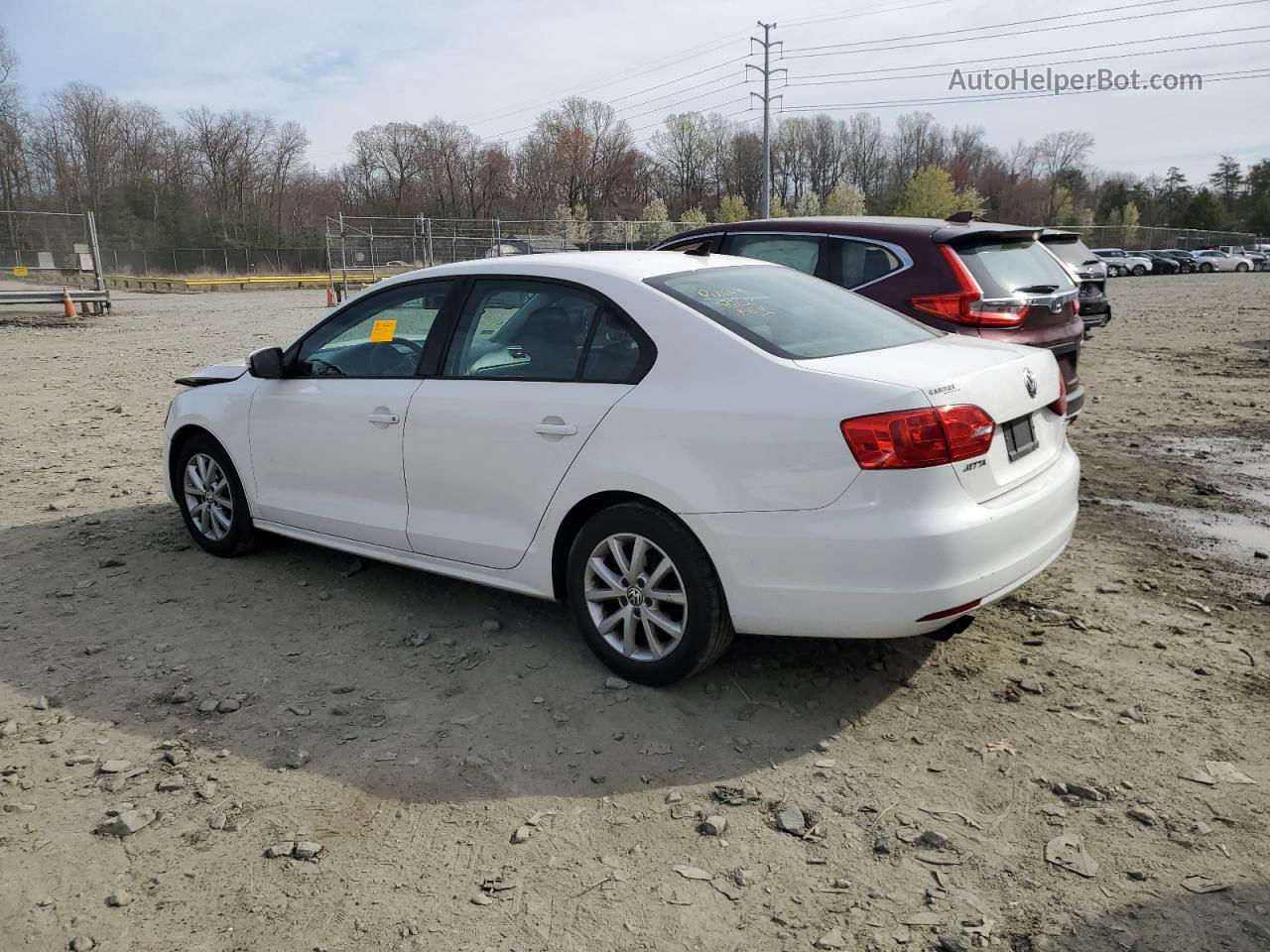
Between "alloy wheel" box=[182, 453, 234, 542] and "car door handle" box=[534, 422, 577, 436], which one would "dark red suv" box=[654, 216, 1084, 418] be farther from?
"alloy wheel" box=[182, 453, 234, 542]

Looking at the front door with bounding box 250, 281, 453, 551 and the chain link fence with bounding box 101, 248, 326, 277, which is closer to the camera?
the front door with bounding box 250, 281, 453, 551

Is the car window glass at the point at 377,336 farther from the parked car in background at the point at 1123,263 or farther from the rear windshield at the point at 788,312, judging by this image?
the parked car in background at the point at 1123,263

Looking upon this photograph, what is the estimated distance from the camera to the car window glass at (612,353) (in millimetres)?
3811

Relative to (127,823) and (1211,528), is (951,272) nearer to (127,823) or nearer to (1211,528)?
(1211,528)

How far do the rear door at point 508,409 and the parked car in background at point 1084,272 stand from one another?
326 inches

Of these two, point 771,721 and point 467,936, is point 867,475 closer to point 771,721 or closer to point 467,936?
point 771,721

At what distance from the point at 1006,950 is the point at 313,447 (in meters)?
3.72

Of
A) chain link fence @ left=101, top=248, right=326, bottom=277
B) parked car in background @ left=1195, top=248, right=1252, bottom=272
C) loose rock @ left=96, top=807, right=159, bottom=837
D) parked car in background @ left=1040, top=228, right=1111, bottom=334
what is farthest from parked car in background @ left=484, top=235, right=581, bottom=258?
parked car in background @ left=1195, top=248, right=1252, bottom=272

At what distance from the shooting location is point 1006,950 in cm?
247

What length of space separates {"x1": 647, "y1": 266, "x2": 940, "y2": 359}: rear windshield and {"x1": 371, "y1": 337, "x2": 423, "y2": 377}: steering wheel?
4.16 ft

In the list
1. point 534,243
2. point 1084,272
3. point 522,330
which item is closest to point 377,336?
point 522,330

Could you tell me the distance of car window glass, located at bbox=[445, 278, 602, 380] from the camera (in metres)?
4.03

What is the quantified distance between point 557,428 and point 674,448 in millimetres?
550

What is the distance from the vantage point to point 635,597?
378cm
